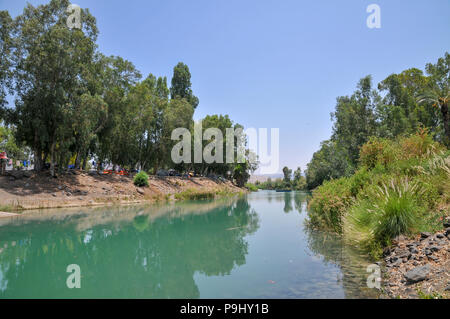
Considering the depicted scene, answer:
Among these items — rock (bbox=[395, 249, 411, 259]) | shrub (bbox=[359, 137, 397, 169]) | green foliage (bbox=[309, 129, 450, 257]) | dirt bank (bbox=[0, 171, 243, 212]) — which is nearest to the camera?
rock (bbox=[395, 249, 411, 259])

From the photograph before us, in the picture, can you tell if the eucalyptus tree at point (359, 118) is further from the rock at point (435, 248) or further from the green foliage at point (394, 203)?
the rock at point (435, 248)

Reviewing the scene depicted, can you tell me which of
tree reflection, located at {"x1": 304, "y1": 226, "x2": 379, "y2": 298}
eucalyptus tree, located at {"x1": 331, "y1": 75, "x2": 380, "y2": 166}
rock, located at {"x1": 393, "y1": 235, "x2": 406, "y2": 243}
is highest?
eucalyptus tree, located at {"x1": 331, "y1": 75, "x2": 380, "y2": 166}

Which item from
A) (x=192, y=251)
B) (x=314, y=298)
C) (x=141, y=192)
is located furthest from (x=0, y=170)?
(x=314, y=298)

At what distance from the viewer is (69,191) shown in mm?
26828

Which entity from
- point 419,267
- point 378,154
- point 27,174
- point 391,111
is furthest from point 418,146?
point 27,174

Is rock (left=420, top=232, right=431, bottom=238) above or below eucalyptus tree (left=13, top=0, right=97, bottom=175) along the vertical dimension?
below

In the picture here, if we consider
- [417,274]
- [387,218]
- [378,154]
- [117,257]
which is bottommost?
[117,257]

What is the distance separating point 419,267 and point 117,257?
918cm

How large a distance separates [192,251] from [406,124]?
117 ft

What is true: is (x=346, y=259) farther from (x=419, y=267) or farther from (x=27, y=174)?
(x=27, y=174)

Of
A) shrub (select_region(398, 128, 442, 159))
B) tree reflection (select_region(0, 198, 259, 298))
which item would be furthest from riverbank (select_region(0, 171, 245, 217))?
shrub (select_region(398, 128, 442, 159))

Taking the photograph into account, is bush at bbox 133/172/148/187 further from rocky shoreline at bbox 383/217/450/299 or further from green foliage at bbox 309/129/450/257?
rocky shoreline at bbox 383/217/450/299

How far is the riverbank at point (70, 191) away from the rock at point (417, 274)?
73.6ft

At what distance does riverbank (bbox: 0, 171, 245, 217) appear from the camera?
22.5 m
